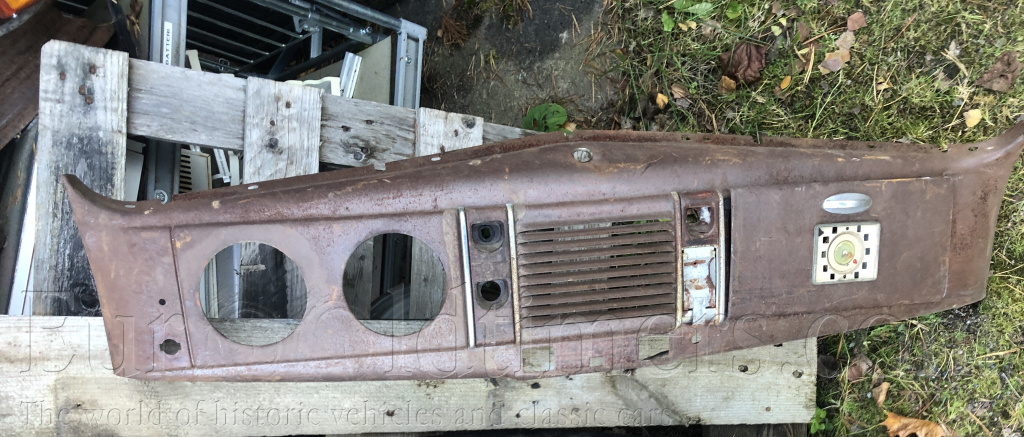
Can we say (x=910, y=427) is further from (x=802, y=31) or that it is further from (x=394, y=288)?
(x=394, y=288)

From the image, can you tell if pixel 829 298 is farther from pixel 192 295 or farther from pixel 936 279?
pixel 192 295

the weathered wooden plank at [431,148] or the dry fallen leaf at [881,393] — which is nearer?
the weathered wooden plank at [431,148]

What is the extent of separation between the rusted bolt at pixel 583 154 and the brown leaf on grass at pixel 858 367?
163 cm

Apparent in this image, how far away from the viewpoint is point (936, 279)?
1.96 metres

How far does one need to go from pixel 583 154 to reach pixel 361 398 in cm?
116

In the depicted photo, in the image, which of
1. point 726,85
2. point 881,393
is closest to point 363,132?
point 726,85

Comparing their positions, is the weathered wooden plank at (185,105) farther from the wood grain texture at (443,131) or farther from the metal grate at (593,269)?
the metal grate at (593,269)

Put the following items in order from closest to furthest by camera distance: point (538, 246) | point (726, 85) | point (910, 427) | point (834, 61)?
point (538, 246) < point (910, 427) < point (834, 61) < point (726, 85)

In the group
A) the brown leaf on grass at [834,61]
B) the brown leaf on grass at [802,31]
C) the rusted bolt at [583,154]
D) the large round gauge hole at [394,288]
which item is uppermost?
the brown leaf on grass at [802,31]

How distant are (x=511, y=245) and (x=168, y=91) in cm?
142

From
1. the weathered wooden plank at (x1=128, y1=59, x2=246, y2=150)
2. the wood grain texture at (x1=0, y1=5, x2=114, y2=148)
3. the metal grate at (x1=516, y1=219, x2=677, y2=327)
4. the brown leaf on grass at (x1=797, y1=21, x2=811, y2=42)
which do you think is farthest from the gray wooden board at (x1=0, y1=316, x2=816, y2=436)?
the brown leaf on grass at (x1=797, y1=21, x2=811, y2=42)

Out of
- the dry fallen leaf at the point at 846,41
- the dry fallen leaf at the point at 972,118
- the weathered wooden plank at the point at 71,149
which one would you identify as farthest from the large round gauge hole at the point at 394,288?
the dry fallen leaf at the point at 972,118

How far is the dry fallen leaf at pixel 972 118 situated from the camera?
2.50 m

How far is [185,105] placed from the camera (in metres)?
2.23
